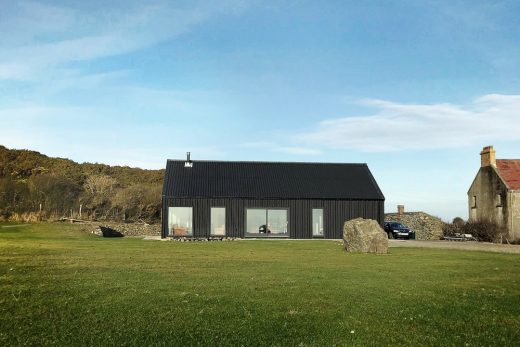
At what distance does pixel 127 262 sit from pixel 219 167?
24769 mm

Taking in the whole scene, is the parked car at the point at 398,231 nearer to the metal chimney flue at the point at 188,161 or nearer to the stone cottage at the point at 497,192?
the stone cottage at the point at 497,192

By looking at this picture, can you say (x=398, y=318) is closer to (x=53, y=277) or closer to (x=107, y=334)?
(x=107, y=334)

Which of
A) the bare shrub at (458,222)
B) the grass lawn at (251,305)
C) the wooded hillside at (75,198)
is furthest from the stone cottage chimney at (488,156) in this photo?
the grass lawn at (251,305)

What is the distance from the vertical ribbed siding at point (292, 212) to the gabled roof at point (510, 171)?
9324 millimetres

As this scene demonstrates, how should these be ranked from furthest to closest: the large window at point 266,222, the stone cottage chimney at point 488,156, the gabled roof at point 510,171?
the stone cottage chimney at point 488,156 < the gabled roof at point 510,171 < the large window at point 266,222

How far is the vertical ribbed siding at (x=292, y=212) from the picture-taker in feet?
121

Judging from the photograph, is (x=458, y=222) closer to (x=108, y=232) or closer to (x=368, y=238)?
(x=368, y=238)

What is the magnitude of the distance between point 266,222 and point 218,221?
3297 millimetres

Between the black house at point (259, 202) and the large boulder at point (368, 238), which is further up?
the black house at point (259, 202)

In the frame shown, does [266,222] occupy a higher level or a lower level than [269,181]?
lower

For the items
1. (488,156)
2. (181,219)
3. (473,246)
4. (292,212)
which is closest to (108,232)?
(181,219)

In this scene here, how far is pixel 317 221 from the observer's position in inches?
1501

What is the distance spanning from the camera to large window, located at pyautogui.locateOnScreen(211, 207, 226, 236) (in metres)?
36.9

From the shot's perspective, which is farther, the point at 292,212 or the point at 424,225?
the point at 424,225
